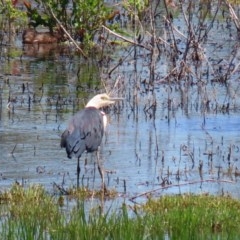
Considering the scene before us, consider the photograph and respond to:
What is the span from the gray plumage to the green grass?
1.21 metres

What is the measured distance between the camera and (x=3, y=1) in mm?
22297

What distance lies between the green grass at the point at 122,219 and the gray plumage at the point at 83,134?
1214mm

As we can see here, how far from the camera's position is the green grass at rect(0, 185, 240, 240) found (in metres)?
7.72

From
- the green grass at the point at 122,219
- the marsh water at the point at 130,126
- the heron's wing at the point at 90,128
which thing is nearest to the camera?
the green grass at the point at 122,219

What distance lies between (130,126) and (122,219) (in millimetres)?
6241

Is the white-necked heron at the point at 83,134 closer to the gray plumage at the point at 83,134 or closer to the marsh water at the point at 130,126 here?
the gray plumage at the point at 83,134

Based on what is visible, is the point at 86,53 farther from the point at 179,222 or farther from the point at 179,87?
the point at 179,222

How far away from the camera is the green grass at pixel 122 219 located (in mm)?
7723

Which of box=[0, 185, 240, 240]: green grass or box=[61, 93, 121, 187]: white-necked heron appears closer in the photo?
box=[0, 185, 240, 240]: green grass

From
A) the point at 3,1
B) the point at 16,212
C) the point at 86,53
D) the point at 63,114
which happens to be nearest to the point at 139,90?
the point at 63,114

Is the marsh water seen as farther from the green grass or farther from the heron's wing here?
the green grass

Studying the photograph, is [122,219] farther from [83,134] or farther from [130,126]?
[130,126]

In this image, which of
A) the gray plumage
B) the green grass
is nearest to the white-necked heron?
the gray plumage

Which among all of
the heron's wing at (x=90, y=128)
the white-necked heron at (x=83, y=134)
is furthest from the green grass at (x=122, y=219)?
the heron's wing at (x=90, y=128)
